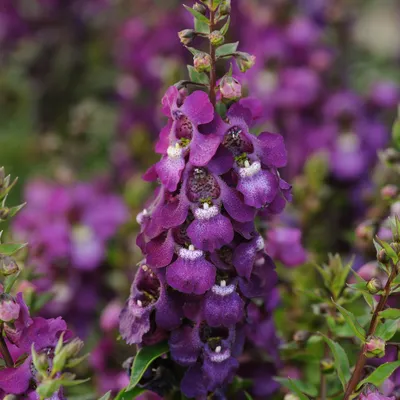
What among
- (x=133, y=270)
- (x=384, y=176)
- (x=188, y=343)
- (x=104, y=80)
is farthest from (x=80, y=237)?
(x=104, y=80)

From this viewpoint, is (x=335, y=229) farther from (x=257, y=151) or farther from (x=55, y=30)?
(x=55, y=30)

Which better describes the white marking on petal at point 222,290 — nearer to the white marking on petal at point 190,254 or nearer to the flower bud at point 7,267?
the white marking on petal at point 190,254

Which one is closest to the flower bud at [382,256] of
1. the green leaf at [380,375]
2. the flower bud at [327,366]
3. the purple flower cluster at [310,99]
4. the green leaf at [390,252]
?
the green leaf at [390,252]

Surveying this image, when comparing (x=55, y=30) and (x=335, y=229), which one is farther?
(x=55, y=30)

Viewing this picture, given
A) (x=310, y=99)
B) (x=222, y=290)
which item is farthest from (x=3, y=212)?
(x=310, y=99)

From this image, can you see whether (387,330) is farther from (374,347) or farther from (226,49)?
(226,49)

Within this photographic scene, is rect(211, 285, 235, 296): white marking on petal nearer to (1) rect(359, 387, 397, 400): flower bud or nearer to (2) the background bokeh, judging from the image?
(1) rect(359, 387, 397, 400): flower bud
